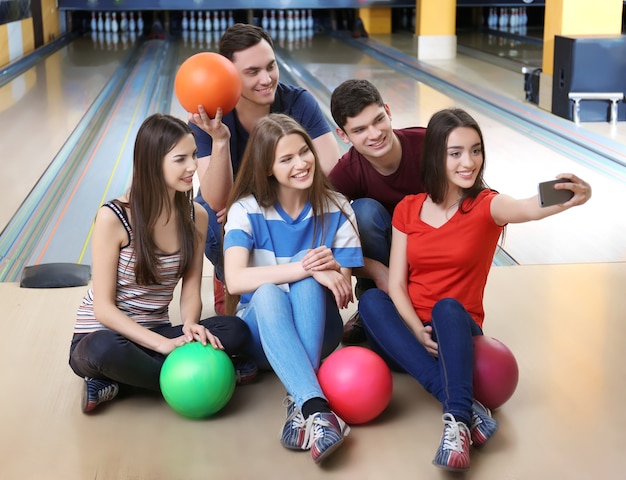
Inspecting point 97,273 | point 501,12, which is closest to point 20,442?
point 97,273

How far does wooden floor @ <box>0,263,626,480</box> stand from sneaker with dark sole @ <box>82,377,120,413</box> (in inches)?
0.9

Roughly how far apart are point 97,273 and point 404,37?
333 inches

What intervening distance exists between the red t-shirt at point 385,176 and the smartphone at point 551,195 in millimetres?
526

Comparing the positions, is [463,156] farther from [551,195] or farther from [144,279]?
[144,279]

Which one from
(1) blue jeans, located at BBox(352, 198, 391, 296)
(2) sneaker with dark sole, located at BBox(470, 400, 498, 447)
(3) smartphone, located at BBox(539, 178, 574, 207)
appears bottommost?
(2) sneaker with dark sole, located at BBox(470, 400, 498, 447)

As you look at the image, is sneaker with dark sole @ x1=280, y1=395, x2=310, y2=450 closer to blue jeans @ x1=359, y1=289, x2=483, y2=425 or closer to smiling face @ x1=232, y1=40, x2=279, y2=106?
blue jeans @ x1=359, y1=289, x2=483, y2=425

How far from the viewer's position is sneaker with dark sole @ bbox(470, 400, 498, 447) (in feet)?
5.09

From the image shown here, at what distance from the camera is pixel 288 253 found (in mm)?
1882

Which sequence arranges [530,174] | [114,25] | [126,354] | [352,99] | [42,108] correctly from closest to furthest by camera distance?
1. [126,354]
2. [352,99]
3. [530,174]
4. [42,108]
5. [114,25]

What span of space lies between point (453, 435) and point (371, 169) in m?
0.80

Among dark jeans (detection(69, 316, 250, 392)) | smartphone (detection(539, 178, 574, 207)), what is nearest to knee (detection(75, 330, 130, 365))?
dark jeans (detection(69, 316, 250, 392))

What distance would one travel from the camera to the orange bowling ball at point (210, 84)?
6.66 feet

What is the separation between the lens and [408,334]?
1.75m

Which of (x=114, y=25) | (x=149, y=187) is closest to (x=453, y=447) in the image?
(x=149, y=187)
